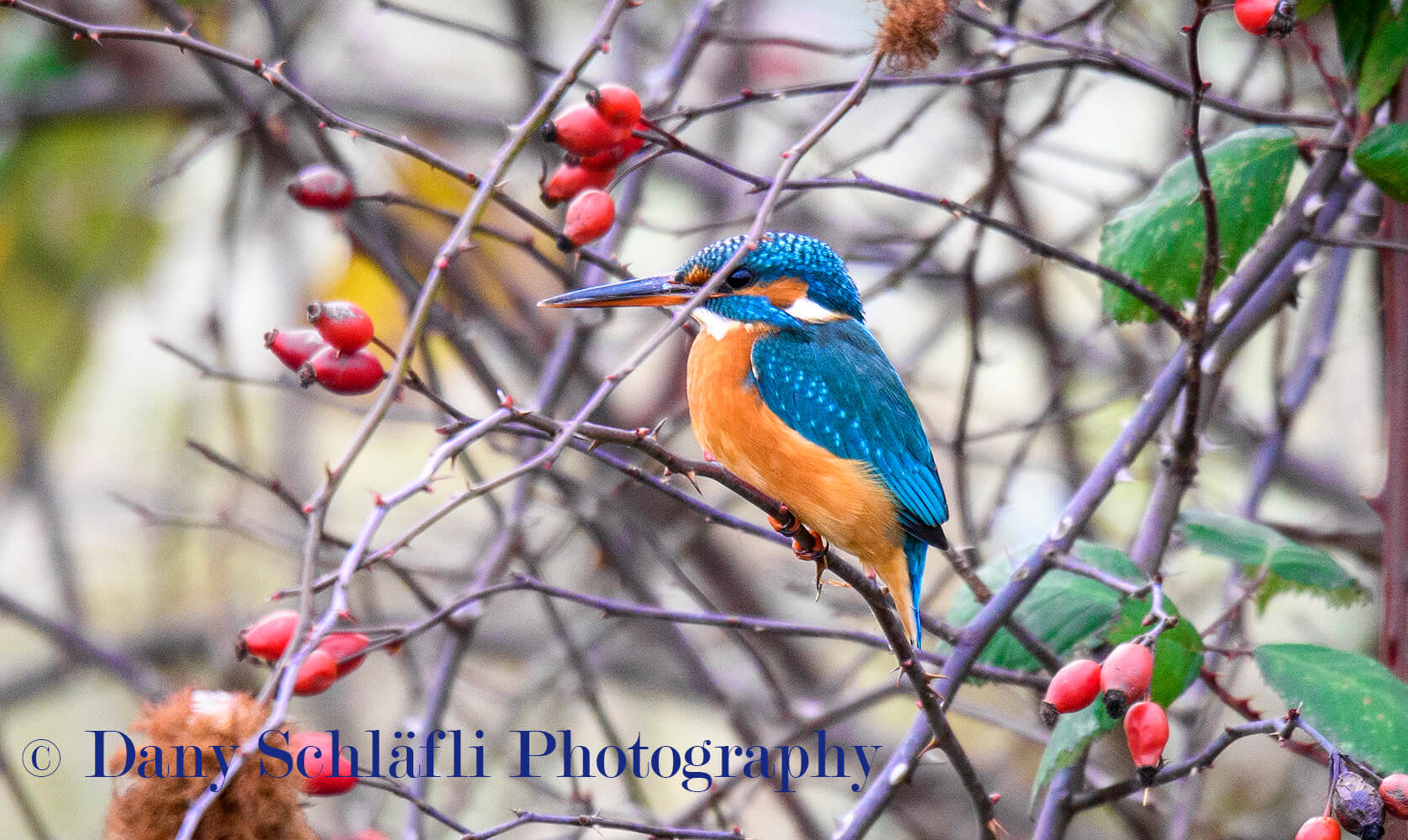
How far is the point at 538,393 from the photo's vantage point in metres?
2.18

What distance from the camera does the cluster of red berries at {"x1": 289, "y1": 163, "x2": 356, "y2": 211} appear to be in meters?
1.52

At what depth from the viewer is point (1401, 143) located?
1511 mm

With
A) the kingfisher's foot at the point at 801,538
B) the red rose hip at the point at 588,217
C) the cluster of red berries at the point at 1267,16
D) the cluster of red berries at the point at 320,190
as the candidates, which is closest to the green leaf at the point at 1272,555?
the kingfisher's foot at the point at 801,538

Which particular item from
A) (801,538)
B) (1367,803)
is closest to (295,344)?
(801,538)

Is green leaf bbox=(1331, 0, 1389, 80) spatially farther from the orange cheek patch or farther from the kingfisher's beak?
the kingfisher's beak

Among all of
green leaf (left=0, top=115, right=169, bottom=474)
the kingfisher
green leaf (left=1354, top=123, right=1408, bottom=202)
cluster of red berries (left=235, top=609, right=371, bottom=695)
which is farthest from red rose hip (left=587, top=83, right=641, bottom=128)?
green leaf (left=0, top=115, right=169, bottom=474)

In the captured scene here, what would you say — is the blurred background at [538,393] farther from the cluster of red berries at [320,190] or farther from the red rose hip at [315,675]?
the red rose hip at [315,675]

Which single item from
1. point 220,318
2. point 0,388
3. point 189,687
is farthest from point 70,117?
point 189,687

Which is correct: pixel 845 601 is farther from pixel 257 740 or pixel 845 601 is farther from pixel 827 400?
pixel 257 740

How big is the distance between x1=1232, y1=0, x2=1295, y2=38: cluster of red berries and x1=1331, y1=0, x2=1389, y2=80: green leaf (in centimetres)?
39

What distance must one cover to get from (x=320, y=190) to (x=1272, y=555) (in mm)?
1280

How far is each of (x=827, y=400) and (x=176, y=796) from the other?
0.97 m

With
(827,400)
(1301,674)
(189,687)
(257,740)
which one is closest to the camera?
(257,740)

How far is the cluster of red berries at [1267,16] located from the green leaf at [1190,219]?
35cm
